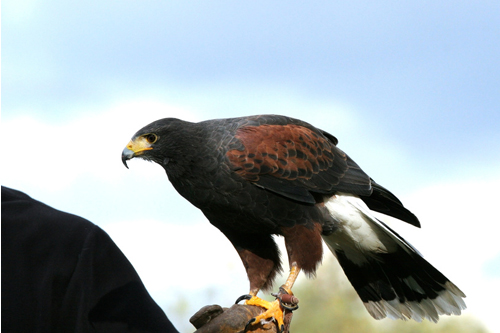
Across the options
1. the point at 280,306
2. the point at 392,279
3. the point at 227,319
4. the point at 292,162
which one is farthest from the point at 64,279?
the point at 392,279

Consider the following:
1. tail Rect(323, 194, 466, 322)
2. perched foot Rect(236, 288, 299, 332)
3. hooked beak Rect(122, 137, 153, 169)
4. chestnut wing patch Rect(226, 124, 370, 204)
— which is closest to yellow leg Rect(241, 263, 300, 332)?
perched foot Rect(236, 288, 299, 332)

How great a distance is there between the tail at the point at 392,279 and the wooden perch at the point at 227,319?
98cm

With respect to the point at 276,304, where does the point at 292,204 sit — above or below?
above

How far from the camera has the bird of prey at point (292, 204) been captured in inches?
117

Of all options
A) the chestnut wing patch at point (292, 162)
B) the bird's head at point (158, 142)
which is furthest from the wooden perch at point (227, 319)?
the bird's head at point (158, 142)

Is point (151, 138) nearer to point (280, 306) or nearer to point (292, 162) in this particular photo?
point (292, 162)

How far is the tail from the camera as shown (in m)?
3.54

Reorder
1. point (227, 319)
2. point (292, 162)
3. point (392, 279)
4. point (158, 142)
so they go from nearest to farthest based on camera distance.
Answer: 1. point (227, 319)
2. point (158, 142)
3. point (292, 162)
4. point (392, 279)

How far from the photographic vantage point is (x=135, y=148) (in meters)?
2.96

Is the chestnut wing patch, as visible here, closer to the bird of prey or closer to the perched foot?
the bird of prey

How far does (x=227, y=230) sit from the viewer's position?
318 cm

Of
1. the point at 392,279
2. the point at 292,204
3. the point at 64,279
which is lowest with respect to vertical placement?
the point at 392,279

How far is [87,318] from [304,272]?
188 centimetres

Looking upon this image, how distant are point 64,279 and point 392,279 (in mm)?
2799
